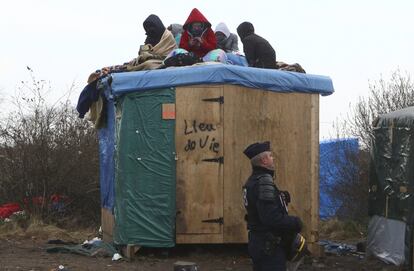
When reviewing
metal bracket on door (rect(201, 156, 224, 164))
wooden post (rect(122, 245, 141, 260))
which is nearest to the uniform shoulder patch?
metal bracket on door (rect(201, 156, 224, 164))

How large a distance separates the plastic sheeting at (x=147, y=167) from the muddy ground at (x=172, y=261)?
1.22 feet

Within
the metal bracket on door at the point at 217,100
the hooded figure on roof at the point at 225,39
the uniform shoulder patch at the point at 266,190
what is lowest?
the uniform shoulder patch at the point at 266,190

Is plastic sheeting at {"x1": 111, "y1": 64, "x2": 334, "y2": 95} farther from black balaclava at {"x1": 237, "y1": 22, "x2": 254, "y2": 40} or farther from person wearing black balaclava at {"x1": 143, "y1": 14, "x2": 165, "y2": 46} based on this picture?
person wearing black balaclava at {"x1": 143, "y1": 14, "x2": 165, "y2": 46}

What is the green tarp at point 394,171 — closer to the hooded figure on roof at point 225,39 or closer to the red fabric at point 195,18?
the hooded figure on roof at point 225,39

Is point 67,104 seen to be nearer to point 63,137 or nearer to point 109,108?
point 63,137

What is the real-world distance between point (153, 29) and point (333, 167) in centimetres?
656

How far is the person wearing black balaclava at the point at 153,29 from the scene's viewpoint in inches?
486

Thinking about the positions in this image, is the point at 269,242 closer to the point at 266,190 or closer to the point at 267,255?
the point at 267,255

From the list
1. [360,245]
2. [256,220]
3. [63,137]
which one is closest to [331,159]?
[360,245]

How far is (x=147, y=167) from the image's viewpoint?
10.4 meters

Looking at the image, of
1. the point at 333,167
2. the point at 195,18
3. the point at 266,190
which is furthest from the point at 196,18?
the point at 333,167

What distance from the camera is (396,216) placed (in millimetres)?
10391

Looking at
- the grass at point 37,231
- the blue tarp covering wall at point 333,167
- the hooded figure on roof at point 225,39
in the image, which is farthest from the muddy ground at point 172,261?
the blue tarp covering wall at point 333,167

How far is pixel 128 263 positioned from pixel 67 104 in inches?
335
